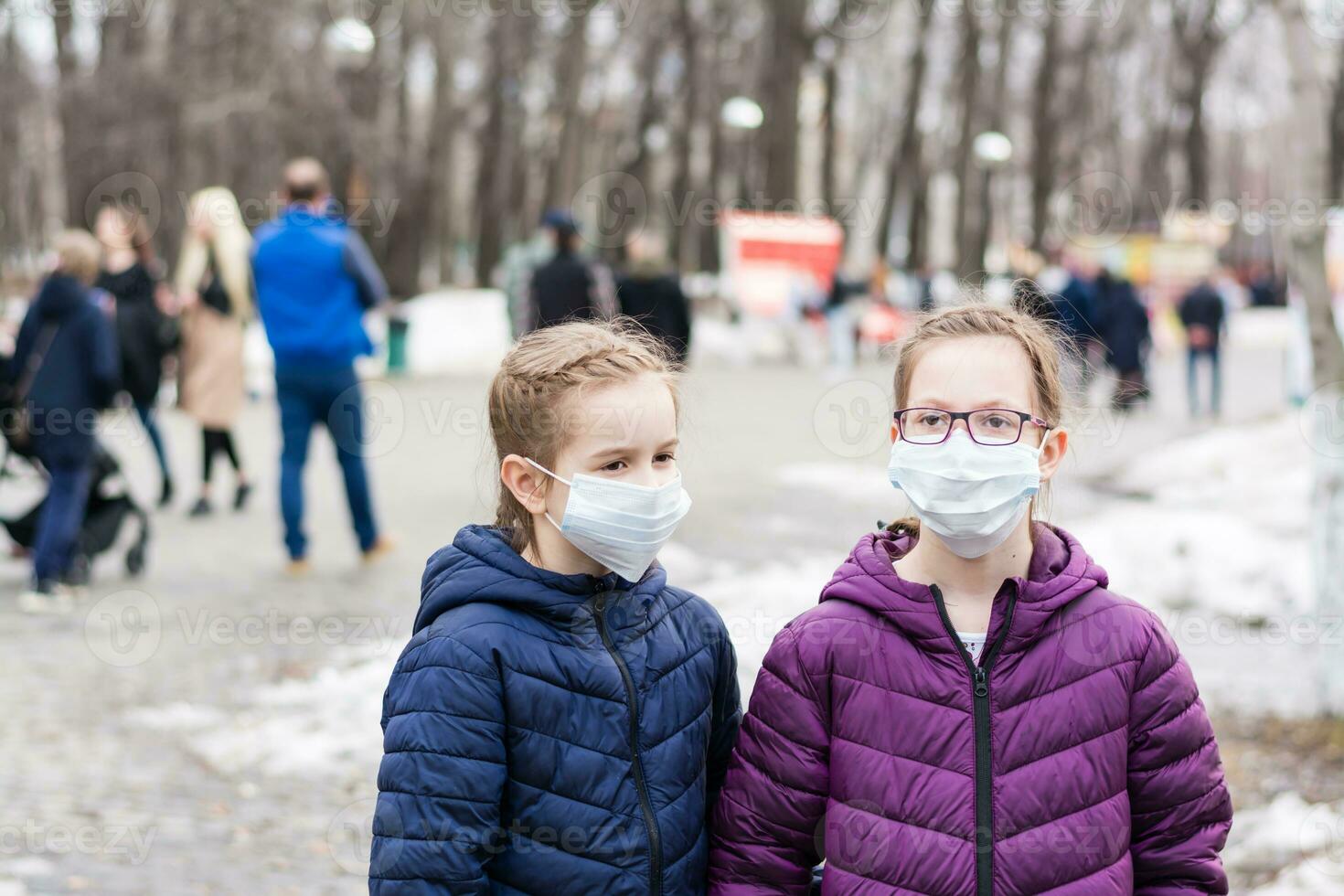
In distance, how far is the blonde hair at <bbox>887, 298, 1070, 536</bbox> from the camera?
246 centimetres

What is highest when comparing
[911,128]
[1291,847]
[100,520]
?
[911,128]

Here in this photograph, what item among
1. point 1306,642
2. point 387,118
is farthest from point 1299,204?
point 387,118

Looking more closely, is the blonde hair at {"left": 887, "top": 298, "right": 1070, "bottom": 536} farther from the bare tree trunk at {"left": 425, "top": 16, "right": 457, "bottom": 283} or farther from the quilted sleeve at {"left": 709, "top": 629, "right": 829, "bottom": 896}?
the bare tree trunk at {"left": 425, "top": 16, "right": 457, "bottom": 283}

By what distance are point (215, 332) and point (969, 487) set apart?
28.0 feet

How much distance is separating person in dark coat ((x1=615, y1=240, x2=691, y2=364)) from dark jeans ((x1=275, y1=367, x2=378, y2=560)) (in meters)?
4.21

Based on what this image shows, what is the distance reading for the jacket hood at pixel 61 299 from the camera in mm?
7441

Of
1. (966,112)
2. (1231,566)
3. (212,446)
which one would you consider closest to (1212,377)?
(1231,566)

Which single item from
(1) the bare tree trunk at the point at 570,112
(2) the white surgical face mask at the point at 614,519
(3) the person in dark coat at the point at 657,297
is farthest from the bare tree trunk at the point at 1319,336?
(1) the bare tree trunk at the point at 570,112

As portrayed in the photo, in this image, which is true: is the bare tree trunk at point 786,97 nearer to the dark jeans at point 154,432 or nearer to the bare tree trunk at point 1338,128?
the bare tree trunk at point 1338,128

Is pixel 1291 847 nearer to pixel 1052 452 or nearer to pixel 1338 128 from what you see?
pixel 1052 452

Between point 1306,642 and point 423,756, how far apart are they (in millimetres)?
5371

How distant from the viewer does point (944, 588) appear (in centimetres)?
243

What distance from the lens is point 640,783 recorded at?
2.35 metres

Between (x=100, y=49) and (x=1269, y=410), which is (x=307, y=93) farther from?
(x=1269, y=410)
